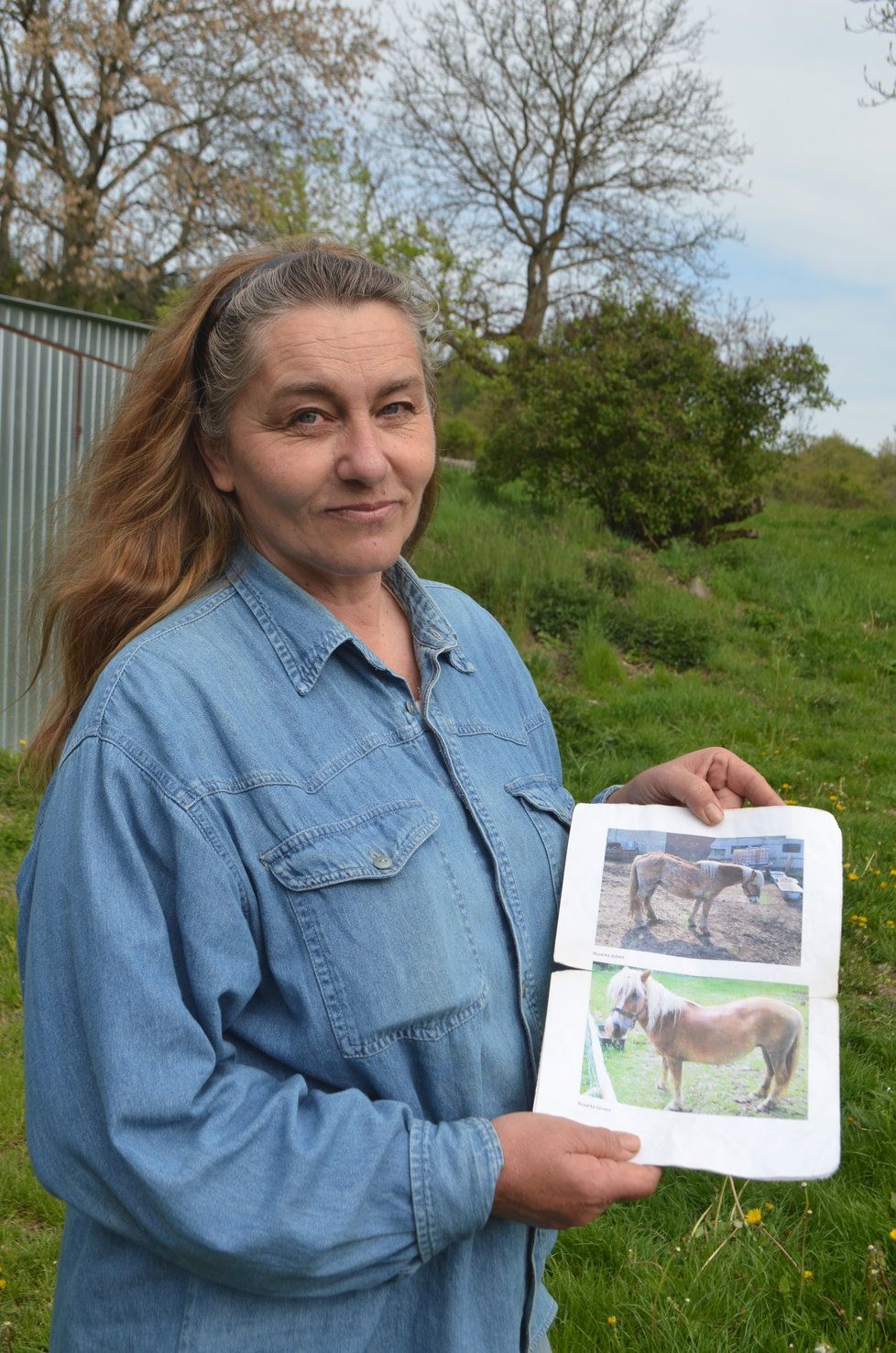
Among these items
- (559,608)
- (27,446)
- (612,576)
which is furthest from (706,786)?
(612,576)

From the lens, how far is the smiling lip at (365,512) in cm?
166

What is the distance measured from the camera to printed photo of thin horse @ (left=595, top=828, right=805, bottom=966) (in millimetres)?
1713

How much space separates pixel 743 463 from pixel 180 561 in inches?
381

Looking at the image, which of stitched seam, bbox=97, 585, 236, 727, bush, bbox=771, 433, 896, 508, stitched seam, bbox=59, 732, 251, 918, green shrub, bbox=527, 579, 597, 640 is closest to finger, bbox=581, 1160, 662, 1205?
stitched seam, bbox=59, 732, 251, 918

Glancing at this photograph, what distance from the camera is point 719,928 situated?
68.2 inches

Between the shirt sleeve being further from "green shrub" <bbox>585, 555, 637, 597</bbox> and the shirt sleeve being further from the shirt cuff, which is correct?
"green shrub" <bbox>585, 555, 637, 597</bbox>

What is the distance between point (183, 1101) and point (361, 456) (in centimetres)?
87

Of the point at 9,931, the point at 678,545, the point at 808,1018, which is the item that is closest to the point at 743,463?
the point at 678,545

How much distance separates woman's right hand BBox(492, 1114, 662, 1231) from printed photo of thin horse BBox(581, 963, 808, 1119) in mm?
117

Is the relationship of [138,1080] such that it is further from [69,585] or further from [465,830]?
[69,585]

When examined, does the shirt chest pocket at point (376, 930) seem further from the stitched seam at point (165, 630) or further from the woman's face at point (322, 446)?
the woman's face at point (322, 446)

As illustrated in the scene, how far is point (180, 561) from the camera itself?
5.58ft

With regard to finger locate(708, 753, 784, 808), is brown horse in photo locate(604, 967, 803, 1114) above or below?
below

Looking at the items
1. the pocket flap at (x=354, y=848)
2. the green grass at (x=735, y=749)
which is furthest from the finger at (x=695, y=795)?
the green grass at (x=735, y=749)
